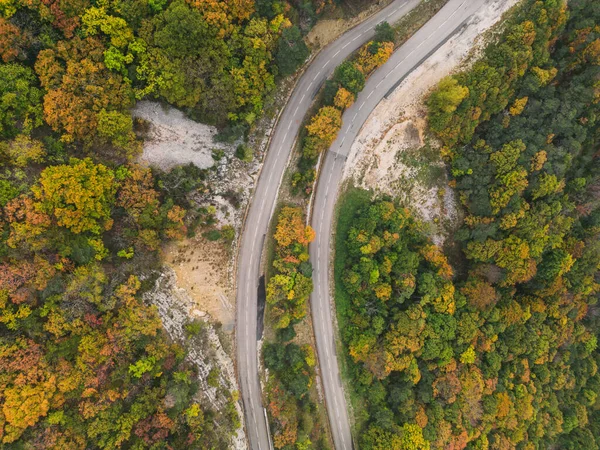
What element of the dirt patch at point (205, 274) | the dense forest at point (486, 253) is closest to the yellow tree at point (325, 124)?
the dense forest at point (486, 253)

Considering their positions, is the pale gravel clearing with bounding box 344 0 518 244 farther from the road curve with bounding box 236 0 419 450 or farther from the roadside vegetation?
the road curve with bounding box 236 0 419 450

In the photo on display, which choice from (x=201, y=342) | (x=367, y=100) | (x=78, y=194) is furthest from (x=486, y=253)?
(x=78, y=194)

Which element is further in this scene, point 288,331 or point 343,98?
point 288,331

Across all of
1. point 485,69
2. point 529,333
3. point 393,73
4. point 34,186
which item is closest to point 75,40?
point 34,186

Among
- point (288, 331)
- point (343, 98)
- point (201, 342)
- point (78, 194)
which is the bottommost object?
point (201, 342)

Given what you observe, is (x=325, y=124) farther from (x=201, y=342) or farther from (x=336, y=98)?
(x=201, y=342)

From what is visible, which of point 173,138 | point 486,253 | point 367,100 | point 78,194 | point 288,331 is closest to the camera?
point 78,194

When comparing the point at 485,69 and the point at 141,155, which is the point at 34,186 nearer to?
the point at 141,155
